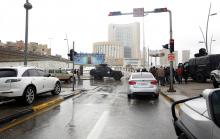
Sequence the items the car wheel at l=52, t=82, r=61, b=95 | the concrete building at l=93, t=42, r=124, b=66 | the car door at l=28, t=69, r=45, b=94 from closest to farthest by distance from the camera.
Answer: the car door at l=28, t=69, r=45, b=94, the car wheel at l=52, t=82, r=61, b=95, the concrete building at l=93, t=42, r=124, b=66

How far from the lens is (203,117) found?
3504 mm

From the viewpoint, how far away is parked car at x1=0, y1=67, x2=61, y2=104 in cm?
1111

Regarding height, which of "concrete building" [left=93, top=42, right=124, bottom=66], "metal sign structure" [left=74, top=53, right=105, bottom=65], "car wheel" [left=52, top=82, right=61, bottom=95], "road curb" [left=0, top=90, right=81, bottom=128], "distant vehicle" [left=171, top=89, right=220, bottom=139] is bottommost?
"road curb" [left=0, top=90, right=81, bottom=128]

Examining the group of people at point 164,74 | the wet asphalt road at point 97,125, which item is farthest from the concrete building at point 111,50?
the wet asphalt road at point 97,125

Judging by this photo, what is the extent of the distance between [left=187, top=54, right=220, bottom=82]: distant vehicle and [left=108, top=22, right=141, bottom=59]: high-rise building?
66732 mm

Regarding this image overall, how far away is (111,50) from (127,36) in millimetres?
22278

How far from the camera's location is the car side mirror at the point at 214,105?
3.08 meters

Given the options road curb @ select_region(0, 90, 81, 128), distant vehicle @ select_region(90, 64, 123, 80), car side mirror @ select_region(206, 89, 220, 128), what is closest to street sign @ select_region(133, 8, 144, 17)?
road curb @ select_region(0, 90, 81, 128)

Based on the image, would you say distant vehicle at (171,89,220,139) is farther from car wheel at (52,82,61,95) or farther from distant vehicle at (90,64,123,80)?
distant vehicle at (90,64,123,80)

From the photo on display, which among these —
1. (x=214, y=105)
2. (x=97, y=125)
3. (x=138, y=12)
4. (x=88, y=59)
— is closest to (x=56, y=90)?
(x=138, y=12)

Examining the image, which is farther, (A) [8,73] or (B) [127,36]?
(B) [127,36]

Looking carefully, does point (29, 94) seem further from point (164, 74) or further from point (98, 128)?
point (164, 74)

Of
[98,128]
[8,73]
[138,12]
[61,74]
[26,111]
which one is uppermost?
[138,12]

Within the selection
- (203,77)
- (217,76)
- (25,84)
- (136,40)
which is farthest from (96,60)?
(25,84)
